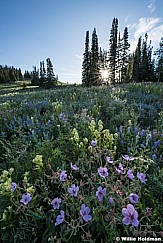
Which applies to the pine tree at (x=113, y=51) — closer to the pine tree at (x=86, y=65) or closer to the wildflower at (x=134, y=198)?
the pine tree at (x=86, y=65)

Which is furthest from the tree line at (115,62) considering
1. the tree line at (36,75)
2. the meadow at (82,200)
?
the meadow at (82,200)

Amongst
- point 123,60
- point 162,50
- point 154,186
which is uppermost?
point 162,50

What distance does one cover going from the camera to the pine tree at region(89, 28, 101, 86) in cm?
4450

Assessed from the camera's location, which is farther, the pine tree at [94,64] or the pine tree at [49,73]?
the pine tree at [49,73]

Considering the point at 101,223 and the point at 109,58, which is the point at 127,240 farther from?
the point at 109,58

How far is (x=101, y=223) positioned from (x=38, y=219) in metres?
0.65

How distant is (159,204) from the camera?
5.94 ft

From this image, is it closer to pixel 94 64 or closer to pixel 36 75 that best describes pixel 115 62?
pixel 94 64

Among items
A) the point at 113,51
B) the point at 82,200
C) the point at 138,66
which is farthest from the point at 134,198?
the point at 138,66

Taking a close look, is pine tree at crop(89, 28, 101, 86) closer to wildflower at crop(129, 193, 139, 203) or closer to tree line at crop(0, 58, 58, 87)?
tree line at crop(0, 58, 58, 87)

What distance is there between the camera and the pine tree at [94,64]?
44500mm

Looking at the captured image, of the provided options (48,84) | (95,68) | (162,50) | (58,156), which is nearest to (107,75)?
(95,68)

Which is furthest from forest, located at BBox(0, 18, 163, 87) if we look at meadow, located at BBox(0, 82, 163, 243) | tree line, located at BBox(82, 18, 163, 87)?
meadow, located at BBox(0, 82, 163, 243)

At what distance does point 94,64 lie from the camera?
1780 inches
